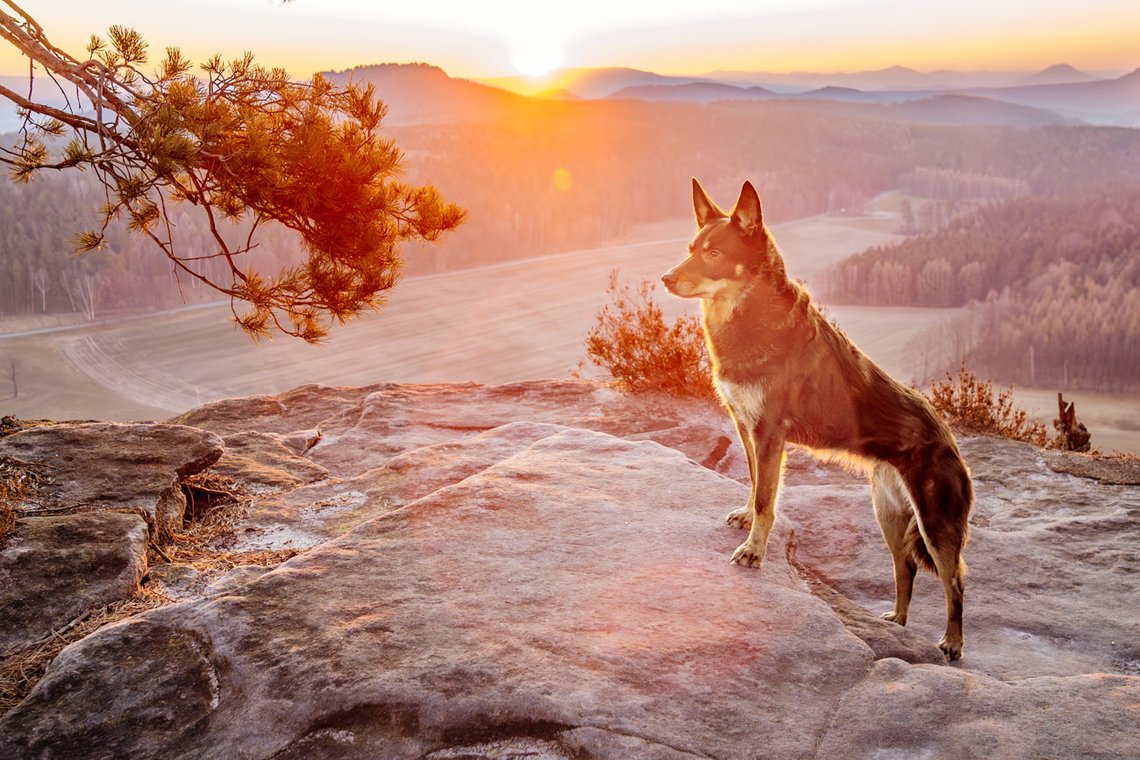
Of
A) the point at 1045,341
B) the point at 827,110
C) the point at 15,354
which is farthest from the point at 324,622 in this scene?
the point at 827,110

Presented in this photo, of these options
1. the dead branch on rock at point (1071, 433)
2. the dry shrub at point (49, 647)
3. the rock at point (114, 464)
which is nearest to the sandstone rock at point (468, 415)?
the rock at point (114, 464)

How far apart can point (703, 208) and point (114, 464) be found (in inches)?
206

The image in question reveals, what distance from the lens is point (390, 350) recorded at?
117 ft

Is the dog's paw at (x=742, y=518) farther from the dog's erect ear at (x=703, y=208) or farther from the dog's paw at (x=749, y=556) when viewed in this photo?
the dog's erect ear at (x=703, y=208)

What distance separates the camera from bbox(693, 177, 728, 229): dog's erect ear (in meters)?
5.12

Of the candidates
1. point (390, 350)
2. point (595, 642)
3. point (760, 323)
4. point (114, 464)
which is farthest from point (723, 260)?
point (390, 350)

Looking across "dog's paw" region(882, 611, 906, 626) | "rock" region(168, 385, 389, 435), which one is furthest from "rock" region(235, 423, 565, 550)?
"rock" region(168, 385, 389, 435)

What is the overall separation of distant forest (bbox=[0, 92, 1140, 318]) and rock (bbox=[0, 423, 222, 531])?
62.0 inches

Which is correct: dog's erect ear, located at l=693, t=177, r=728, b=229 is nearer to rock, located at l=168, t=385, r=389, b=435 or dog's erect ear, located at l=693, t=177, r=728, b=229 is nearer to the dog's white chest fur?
the dog's white chest fur

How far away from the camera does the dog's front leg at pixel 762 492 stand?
4.74m

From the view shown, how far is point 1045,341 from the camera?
141 ft

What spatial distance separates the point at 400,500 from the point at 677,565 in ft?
9.13

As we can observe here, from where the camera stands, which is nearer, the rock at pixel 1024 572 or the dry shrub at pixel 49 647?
the dry shrub at pixel 49 647

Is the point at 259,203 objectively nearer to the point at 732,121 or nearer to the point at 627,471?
the point at 627,471
